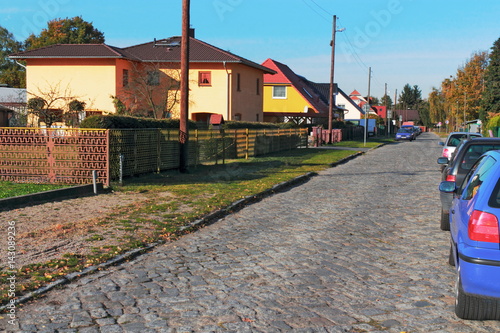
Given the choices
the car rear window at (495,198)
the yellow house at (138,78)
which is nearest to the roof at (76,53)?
the yellow house at (138,78)

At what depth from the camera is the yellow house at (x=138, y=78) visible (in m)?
35.9

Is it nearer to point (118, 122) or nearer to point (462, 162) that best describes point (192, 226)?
point (462, 162)

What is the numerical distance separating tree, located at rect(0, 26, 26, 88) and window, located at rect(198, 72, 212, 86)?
128ft

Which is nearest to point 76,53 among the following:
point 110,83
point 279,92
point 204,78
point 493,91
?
point 110,83

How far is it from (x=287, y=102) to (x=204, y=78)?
2073 cm

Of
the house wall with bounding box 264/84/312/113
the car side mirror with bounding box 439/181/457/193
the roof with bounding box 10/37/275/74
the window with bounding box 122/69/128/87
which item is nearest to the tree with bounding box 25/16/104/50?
the house wall with bounding box 264/84/312/113

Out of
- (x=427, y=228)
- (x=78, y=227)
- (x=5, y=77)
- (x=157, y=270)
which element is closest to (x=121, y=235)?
(x=78, y=227)

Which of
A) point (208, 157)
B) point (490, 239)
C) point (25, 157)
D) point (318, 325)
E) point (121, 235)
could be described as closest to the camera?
point (490, 239)

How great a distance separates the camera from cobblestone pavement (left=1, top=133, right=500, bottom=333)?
16.6ft

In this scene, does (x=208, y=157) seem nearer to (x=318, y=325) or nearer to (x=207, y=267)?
(x=207, y=267)

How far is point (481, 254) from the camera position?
4641mm

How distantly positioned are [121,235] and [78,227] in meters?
0.97

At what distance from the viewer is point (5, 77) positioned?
224 ft

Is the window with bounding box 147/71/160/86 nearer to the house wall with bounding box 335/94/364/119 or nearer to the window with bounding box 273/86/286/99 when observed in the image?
the window with bounding box 273/86/286/99
